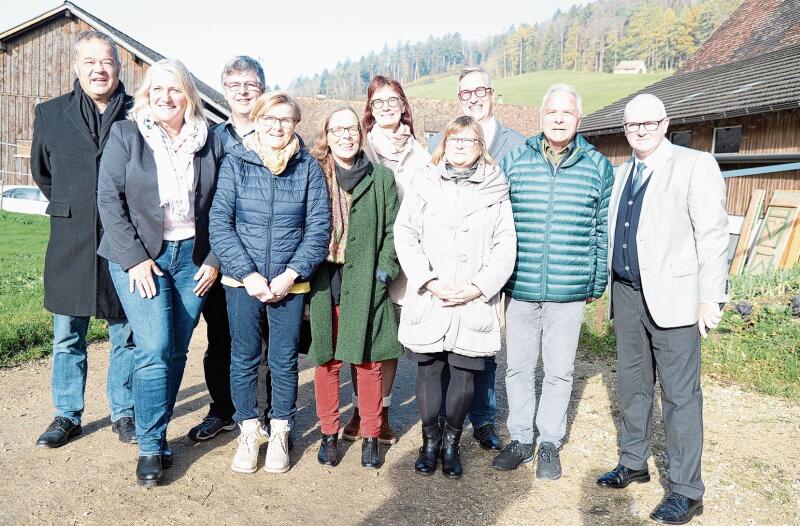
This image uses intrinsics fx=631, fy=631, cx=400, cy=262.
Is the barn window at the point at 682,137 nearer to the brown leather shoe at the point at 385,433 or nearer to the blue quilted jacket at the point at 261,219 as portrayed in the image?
the brown leather shoe at the point at 385,433

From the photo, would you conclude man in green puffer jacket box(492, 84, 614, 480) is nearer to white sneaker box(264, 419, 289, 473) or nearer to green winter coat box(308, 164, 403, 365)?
green winter coat box(308, 164, 403, 365)

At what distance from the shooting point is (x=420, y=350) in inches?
150

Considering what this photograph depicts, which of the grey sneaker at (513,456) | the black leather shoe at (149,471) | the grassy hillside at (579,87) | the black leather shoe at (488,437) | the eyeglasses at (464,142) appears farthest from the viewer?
the grassy hillside at (579,87)

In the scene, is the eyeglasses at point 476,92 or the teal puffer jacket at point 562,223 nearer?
the teal puffer jacket at point 562,223

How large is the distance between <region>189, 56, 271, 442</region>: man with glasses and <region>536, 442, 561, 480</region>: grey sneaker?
1780mm

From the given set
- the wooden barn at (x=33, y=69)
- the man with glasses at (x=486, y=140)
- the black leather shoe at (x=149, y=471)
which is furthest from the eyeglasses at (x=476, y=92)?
the wooden barn at (x=33, y=69)

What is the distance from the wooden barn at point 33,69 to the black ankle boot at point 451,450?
18.5m

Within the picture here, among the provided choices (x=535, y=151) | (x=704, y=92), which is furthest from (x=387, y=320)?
(x=704, y=92)

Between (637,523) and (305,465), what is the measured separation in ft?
6.49

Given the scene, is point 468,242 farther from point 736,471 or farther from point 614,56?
point 614,56

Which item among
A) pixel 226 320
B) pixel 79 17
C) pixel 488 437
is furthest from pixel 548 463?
pixel 79 17

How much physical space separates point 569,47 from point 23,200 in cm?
11305

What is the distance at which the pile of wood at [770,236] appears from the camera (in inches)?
430

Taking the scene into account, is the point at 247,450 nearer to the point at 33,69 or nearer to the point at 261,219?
the point at 261,219
